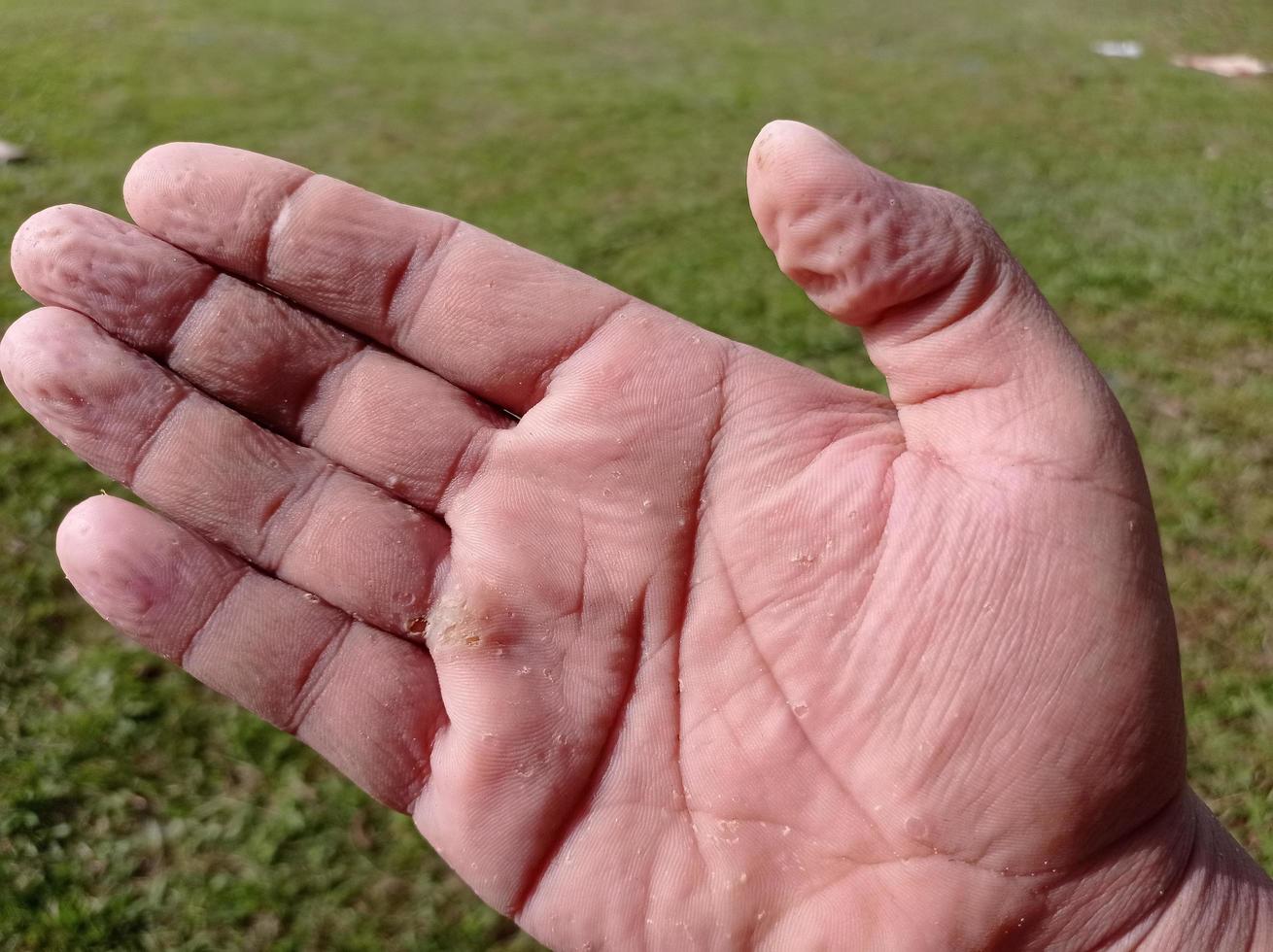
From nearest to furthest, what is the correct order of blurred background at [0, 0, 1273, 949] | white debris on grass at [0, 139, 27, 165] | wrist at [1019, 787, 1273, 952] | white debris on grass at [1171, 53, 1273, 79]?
1. wrist at [1019, 787, 1273, 952]
2. blurred background at [0, 0, 1273, 949]
3. white debris on grass at [0, 139, 27, 165]
4. white debris on grass at [1171, 53, 1273, 79]

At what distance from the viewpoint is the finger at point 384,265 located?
1.78m

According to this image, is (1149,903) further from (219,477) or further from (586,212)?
(586,212)

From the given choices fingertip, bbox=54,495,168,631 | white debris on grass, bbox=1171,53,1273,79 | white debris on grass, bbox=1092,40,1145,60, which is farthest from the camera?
white debris on grass, bbox=1092,40,1145,60

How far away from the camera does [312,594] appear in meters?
1.76

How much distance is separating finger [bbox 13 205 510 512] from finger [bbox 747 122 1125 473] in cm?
69

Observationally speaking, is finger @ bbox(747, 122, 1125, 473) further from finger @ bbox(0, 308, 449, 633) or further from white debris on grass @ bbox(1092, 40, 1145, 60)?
white debris on grass @ bbox(1092, 40, 1145, 60)

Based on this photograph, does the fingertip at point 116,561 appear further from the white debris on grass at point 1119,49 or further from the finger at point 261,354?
the white debris on grass at point 1119,49

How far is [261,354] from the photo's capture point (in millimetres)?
1811

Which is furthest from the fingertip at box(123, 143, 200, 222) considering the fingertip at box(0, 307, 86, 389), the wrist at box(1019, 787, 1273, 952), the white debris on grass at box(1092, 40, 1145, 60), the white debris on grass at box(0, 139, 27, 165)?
the white debris on grass at box(1092, 40, 1145, 60)

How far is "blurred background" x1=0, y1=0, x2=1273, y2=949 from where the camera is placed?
236 cm

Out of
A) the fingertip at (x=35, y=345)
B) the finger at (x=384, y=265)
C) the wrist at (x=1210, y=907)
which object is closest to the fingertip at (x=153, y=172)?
the finger at (x=384, y=265)

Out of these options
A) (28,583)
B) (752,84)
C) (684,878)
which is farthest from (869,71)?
(684,878)

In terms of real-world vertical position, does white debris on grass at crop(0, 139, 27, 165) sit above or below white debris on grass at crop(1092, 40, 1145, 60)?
above

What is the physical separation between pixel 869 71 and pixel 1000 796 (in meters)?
8.22
